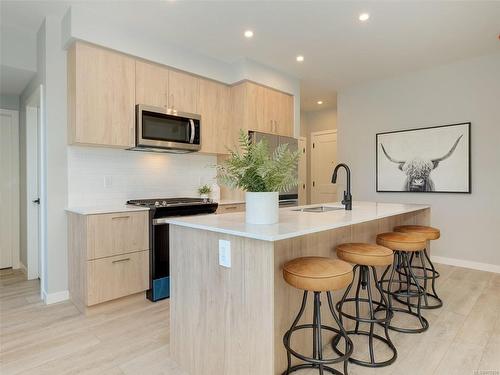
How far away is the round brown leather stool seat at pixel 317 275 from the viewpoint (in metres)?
1.51

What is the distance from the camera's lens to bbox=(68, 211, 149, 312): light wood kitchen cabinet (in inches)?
104

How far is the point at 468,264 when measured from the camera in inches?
155

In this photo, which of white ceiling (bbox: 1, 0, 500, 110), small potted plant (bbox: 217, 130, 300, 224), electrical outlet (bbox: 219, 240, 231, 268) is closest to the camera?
electrical outlet (bbox: 219, 240, 231, 268)

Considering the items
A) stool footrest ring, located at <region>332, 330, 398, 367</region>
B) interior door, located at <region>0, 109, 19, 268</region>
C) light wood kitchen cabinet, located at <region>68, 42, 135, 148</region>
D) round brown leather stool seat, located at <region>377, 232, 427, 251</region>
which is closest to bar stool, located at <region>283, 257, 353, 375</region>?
stool footrest ring, located at <region>332, 330, 398, 367</region>

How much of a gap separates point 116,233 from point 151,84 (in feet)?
5.40

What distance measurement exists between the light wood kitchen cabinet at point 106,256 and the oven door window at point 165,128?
0.88 metres

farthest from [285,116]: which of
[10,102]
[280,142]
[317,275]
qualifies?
[10,102]

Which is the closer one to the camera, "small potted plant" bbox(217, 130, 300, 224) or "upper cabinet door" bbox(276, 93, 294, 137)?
"small potted plant" bbox(217, 130, 300, 224)

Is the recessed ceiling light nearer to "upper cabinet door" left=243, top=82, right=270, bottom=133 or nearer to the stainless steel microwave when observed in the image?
"upper cabinet door" left=243, top=82, right=270, bottom=133

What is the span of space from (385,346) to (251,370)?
3.59 feet

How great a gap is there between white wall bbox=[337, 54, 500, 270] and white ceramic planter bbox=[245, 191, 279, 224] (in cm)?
338

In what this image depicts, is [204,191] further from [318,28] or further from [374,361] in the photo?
[374,361]

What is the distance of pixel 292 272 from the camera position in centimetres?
157

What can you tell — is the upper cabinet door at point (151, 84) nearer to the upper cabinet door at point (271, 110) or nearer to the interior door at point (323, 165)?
the upper cabinet door at point (271, 110)
